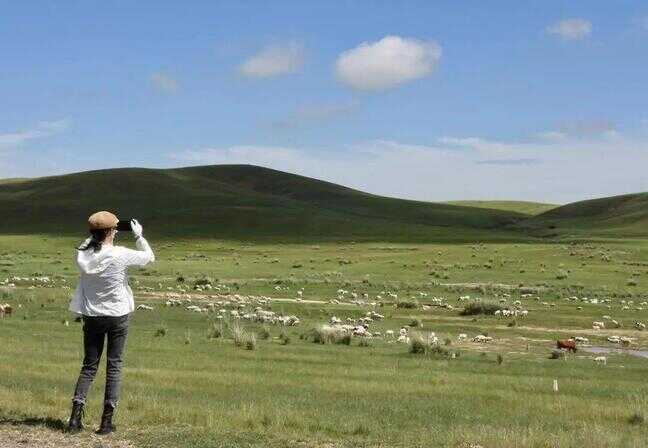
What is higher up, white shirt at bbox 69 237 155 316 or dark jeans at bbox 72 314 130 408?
white shirt at bbox 69 237 155 316

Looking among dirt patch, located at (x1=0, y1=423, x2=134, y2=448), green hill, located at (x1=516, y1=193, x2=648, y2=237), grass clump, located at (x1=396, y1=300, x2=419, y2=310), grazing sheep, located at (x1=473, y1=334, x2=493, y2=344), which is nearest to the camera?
dirt patch, located at (x1=0, y1=423, x2=134, y2=448)

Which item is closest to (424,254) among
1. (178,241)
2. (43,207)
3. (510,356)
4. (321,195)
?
(178,241)

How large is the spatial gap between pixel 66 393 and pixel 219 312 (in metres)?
18.0

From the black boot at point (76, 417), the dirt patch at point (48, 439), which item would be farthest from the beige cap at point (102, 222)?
the dirt patch at point (48, 439)

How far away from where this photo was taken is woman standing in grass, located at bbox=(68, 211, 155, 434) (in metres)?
10.1

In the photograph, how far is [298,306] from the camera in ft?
114

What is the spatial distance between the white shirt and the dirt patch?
1.37 metres

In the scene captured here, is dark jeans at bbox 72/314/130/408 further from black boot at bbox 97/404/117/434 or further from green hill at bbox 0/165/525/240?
green hill at bbox 0/165/525/240

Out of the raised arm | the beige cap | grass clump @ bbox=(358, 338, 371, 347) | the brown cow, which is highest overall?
the beige cap

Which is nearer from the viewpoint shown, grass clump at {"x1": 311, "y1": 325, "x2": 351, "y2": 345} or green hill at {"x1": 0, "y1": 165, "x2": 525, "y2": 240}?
grass clump at {"x1": 311, "y1": 325, "x2": 351, "y2": 345}

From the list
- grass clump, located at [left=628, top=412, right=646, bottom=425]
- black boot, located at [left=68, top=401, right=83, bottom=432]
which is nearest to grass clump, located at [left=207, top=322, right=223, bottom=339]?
grass clump, located at [left=628, top=412, right=646, bottom=425]

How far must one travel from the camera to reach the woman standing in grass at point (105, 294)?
10.1m

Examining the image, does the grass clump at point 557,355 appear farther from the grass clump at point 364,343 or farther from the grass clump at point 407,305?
the grass clump at point 407,305

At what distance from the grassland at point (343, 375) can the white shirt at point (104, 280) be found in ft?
4.77
